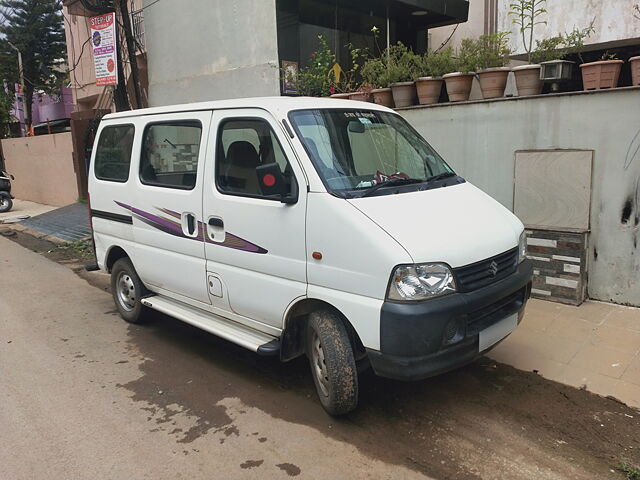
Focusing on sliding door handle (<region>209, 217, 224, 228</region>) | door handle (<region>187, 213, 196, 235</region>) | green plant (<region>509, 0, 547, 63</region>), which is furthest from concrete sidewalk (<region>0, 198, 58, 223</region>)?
green plant (<region>509, 0, 547, 63</region>)

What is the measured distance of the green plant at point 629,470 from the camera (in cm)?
291

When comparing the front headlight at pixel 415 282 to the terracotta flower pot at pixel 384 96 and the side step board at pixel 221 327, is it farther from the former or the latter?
the terracotta flower pot at pixel 384 96

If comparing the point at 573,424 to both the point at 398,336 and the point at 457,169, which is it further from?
the point at 457,169

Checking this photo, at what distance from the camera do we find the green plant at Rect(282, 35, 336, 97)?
8.03 meters

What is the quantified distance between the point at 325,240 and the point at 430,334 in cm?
85

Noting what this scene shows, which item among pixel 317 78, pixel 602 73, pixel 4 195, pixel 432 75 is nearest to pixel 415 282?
pixel 602 73

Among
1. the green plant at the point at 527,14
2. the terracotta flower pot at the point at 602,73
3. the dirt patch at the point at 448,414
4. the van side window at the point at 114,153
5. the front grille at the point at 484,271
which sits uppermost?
the green plant at the point at 527,14

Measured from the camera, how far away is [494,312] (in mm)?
3406

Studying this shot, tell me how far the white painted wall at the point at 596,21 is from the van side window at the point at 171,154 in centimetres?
690

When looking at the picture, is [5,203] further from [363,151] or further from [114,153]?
[363,151]

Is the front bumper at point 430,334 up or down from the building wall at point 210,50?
down

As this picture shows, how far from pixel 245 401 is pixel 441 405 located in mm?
1399

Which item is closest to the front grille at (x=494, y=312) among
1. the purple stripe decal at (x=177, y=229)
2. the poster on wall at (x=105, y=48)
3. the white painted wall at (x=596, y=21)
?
the purple stripe decal at (x=177, y=229)

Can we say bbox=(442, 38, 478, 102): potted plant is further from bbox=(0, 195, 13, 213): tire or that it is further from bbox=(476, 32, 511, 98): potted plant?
bbox=(0, 195, 13, 213): tire
